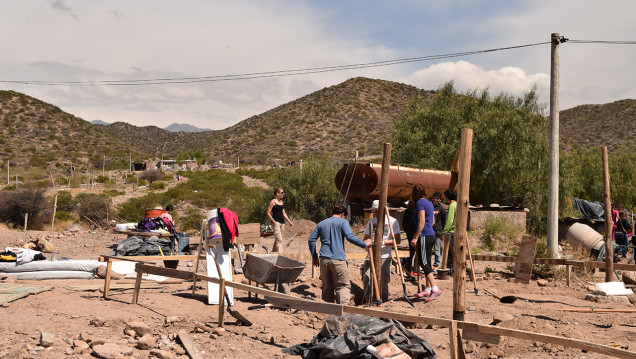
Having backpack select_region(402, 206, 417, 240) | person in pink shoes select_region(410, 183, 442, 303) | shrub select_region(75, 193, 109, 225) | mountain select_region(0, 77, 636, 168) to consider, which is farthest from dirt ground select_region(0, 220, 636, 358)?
mountain select_region(0, 77, 636, 168)

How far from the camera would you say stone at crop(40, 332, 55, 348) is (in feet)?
18.7

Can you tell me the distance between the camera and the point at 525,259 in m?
10.7

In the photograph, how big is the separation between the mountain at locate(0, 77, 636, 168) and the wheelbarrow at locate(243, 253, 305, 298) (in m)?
46.9

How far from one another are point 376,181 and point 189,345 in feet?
45.6

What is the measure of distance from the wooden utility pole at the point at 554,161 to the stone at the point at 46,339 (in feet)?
34.0

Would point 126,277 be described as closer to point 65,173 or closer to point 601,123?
point 65,173

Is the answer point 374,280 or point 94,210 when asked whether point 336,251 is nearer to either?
point 374,280

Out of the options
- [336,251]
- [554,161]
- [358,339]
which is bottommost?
[358,339]

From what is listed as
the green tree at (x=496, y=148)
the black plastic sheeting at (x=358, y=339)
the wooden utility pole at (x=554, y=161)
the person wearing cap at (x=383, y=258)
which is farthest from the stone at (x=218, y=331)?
the green tree at (x=496, y=148)

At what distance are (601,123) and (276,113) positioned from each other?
39436 mm

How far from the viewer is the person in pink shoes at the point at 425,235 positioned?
911 centimetres

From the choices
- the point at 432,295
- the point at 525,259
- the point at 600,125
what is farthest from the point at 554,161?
the point at 600,125

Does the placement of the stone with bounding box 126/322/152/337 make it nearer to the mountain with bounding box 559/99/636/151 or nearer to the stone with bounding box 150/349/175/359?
the stone with bounding box 150/349/175/359

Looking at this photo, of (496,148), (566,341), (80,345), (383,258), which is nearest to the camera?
(566,341)
